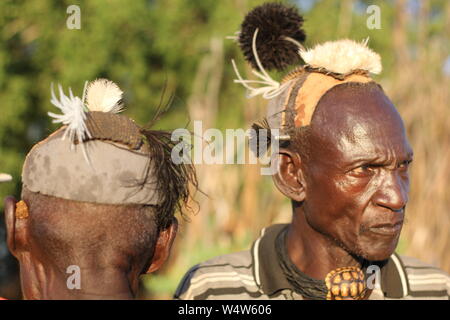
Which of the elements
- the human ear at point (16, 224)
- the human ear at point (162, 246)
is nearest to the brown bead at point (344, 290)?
the human ear at point (162, 246)

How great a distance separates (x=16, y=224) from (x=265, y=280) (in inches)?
64.2

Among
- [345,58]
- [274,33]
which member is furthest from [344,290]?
[274,33]

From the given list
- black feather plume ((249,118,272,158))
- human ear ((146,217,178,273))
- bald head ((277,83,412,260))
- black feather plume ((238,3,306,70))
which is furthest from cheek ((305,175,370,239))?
human ear ((146,217,178,273))

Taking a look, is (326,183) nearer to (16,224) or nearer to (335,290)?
(335,290)

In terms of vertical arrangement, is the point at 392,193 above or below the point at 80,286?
above

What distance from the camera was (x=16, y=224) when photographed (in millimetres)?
2072

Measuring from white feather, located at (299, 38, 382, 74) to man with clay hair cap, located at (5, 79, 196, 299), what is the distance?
4.51 feet

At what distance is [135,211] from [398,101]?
5.13 m

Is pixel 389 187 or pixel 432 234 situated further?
pixel 432 234

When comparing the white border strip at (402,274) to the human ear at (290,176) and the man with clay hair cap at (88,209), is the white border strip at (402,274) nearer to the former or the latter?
the human ear at (290,176)

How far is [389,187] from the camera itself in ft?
9.85

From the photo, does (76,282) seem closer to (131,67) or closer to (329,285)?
(329,285)

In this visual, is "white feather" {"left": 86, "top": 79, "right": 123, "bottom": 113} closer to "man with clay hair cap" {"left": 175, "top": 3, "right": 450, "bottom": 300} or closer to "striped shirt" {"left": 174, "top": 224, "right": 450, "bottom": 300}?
"man with clay hair cap" {"left": 175, "top": 3, "right": 450, "bottom": 300}

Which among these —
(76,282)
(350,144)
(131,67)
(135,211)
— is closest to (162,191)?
(135,211)
